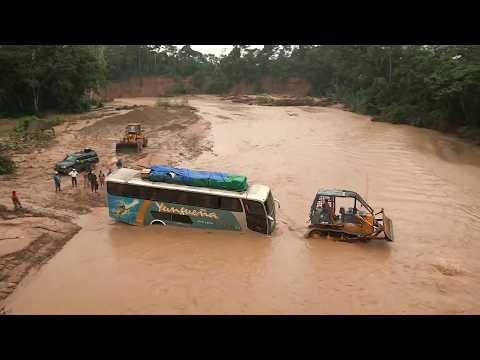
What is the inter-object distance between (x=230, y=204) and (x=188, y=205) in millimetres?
1460

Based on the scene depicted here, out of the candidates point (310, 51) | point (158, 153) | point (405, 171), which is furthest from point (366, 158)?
point (310, 51)

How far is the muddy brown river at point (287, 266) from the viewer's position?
11070 mm

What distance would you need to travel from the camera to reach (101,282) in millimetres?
12078

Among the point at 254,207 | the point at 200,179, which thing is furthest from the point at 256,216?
the point at 200,179

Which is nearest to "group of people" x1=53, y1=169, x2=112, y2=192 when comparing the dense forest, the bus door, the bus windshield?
the bus door

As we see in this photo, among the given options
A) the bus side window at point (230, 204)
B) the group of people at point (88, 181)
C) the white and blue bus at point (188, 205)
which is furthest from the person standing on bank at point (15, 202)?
the bus side window at point (230, 204)

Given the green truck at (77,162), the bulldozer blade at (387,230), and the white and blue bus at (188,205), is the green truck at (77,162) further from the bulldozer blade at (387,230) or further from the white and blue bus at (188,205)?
the bulldozer blade at (387,230)

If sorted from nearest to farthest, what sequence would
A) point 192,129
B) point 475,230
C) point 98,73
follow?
point 475,230 → point 192,129 → point 98,73

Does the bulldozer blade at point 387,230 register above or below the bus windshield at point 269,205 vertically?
below

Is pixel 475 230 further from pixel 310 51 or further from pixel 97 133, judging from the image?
pixel 310 51

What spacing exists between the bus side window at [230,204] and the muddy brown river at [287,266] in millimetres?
953

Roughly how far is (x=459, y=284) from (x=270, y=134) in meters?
24.3

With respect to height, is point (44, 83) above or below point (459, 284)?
above

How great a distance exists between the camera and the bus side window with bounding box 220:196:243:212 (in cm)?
1425
